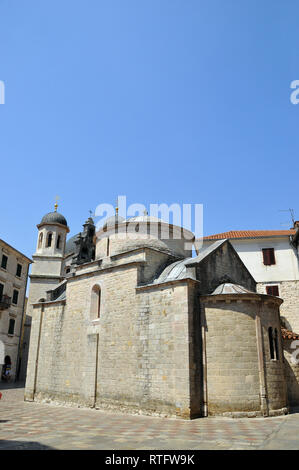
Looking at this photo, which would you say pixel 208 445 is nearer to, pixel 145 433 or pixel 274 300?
pixel 145 433

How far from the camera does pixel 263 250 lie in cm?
2438

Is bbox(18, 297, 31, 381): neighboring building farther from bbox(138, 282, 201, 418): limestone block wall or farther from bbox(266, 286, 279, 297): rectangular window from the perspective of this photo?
bbox(266, 286, 279, 297): rectangular window

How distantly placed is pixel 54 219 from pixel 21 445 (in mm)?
25900

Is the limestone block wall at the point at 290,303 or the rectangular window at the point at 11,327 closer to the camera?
the limestone block wall at the point at 290,303

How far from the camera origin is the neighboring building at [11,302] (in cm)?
2691

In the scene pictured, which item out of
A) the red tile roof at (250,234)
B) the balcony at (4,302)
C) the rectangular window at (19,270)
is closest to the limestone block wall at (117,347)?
the balcony at (4,302)

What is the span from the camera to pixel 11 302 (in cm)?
2831

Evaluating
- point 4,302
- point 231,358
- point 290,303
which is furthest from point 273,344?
point 4,302

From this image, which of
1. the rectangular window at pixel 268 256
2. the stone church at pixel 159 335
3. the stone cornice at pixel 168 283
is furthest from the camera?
the rectangular window at pixel 268 256

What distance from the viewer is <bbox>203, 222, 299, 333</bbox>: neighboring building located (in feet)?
72.5

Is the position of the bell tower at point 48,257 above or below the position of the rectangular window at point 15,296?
above

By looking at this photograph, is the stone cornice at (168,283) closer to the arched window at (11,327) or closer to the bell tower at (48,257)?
the bell tower at (48,257)

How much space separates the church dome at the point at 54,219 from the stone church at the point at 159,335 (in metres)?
13.4

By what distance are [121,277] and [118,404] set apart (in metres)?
5.19
